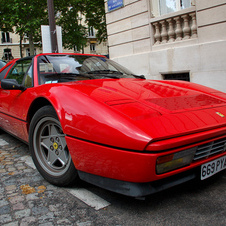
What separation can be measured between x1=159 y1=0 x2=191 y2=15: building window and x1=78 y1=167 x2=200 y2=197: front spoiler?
668cm

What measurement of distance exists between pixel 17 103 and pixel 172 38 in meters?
5.59

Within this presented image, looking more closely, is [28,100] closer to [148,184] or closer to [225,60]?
[148,184]

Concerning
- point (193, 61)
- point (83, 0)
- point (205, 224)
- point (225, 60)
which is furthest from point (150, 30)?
point (83, 0)

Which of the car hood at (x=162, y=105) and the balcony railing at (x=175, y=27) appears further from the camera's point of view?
the balcony railing at (x=175, y=27)

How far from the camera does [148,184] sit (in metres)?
1.68

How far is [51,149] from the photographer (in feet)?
7.72

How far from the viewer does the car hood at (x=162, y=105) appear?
1.73m

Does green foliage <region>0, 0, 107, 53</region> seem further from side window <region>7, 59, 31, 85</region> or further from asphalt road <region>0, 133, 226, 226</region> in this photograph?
asphalt road <region>0, 133, 226, 226</region>

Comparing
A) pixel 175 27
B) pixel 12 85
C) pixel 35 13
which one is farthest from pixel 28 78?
pixel 35 13

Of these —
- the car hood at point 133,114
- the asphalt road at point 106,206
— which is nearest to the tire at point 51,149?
the asphalt road at point 106,206

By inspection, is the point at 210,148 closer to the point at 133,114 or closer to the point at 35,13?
the point at 133,114

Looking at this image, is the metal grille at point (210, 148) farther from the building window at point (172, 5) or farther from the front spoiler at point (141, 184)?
the building window at point (172, 5)

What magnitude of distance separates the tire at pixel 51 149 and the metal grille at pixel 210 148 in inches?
38.1

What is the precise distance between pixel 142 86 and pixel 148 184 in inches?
45.6
